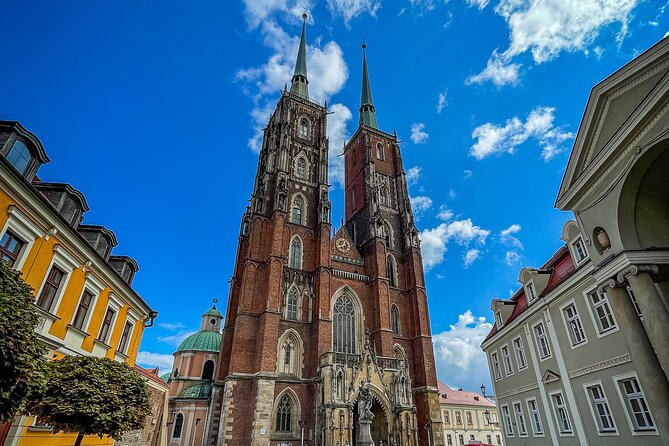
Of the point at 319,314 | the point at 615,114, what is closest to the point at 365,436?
the point at 319,314

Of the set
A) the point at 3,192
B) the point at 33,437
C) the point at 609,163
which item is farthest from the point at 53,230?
the point at 609,163

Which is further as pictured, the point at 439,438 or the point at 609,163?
the point at 439,438

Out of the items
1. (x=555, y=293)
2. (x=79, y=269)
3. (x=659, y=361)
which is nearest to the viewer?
(x=659, y=361)

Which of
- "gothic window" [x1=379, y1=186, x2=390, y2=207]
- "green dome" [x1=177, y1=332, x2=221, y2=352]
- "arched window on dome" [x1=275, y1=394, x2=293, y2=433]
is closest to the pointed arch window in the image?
"arched window on dome" [x1=275, y1=394, x2=293, y2=433]

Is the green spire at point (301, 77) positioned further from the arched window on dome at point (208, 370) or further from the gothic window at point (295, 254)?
the arched window on dome at point (208, 370)

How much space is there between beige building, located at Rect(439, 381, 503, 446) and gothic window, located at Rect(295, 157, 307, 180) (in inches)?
1239

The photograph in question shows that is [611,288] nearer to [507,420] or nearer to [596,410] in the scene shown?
[596,410]

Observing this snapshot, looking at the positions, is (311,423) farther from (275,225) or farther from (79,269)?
(79,269)

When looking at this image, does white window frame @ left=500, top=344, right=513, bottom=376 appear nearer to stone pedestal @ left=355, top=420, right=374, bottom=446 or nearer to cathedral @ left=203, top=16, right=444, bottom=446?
cathedral @ left=203, top=16, right=444, bottom=446

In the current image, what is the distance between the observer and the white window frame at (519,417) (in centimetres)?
1776

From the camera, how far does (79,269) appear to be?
13.3 metres

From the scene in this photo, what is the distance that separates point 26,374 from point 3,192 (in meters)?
5.87

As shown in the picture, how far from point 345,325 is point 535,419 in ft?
55.0

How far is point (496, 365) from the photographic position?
21219 mm
